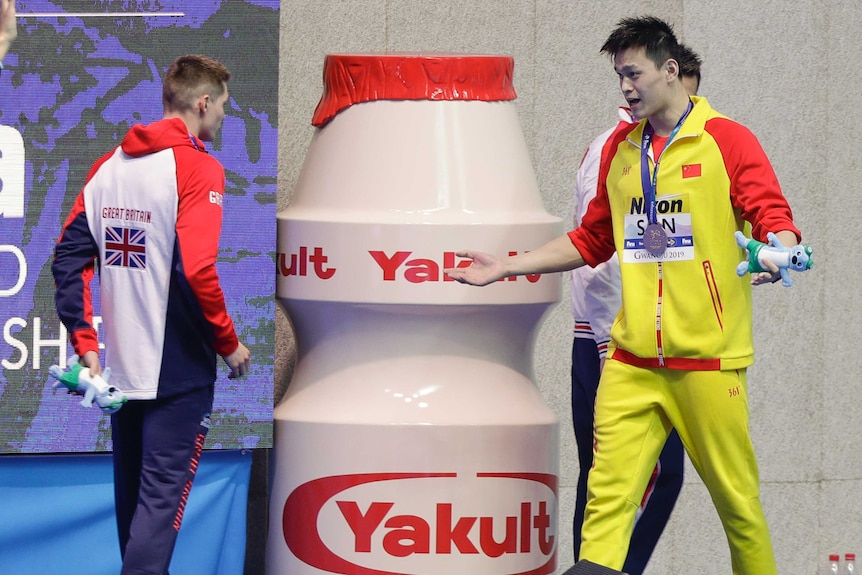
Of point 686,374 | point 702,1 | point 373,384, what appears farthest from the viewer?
point 702,1

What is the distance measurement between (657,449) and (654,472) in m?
0.79

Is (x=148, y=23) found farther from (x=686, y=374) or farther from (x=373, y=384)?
(x=686, y=374)

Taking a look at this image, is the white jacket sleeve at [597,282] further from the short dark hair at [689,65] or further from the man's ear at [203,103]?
the man's ear at [203,103]

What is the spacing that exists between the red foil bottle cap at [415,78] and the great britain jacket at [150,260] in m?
0.68

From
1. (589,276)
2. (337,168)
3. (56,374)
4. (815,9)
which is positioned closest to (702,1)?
(815,9)

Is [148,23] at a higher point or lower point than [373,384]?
higher

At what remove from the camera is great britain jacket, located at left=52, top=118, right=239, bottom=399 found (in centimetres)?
438

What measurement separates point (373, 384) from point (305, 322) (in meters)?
0.34

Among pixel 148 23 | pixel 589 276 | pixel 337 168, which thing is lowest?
pixel 589 276

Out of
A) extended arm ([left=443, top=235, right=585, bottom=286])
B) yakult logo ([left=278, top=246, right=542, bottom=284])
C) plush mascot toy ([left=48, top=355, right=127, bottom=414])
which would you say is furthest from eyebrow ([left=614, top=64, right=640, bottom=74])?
plush mascot toy ([left=48, top=355, right=127, bottom=414])

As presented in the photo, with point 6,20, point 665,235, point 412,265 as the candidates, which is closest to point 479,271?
point 412,265

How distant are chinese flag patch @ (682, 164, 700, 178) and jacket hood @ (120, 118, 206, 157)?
4.62 ft

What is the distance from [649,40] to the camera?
439cm

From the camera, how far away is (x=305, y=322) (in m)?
5.02
